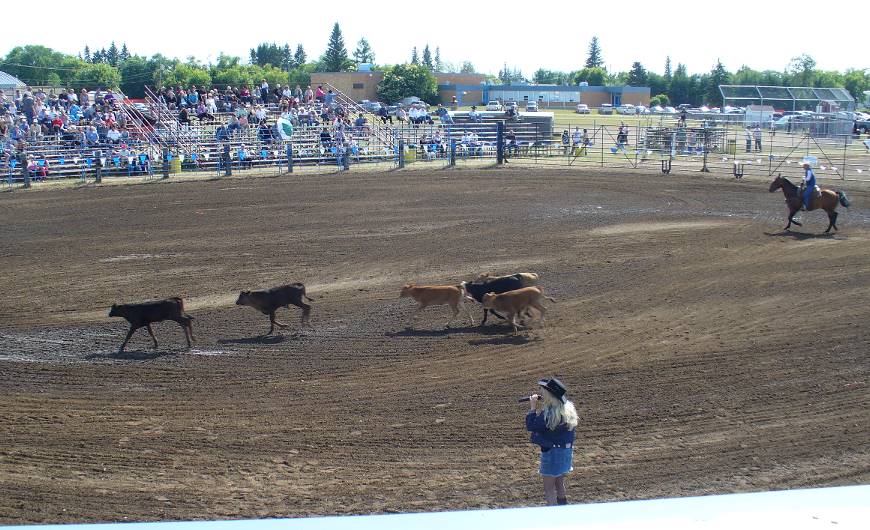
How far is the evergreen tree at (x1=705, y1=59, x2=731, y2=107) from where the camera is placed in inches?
4082

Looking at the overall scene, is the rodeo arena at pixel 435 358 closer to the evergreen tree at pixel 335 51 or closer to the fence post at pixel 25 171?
the fence post at pixel 25 171

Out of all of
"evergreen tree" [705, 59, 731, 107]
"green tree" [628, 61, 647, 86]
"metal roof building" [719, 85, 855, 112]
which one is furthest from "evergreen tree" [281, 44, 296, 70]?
"metal roof building" [719, 85, 855, 112]

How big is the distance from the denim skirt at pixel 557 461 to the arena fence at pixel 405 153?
30661 mm

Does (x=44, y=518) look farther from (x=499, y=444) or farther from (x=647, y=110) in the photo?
(x=647, y=110)

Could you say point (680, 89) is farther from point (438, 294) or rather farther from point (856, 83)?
point (438, 294)

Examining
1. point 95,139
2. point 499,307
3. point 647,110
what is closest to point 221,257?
point 499,307

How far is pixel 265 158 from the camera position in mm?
39938

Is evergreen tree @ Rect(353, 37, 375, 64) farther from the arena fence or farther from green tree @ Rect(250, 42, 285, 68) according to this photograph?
the arena fence

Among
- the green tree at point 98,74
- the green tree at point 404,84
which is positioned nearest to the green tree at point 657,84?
the green tree at point 404,84

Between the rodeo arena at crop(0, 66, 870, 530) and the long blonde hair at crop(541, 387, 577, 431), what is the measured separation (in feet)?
0.08

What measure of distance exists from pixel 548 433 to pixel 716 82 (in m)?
104

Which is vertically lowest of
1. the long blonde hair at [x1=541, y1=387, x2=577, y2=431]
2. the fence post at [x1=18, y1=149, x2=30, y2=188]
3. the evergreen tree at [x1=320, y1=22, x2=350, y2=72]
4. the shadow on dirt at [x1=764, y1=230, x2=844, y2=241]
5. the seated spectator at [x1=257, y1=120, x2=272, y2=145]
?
the shadow on dirt at [x1=764, y1=230, x2=844, y2=241]

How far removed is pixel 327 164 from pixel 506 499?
33.8 metres

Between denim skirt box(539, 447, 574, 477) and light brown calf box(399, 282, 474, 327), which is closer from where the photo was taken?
denim skirt box(539, 447, 574, 477)
